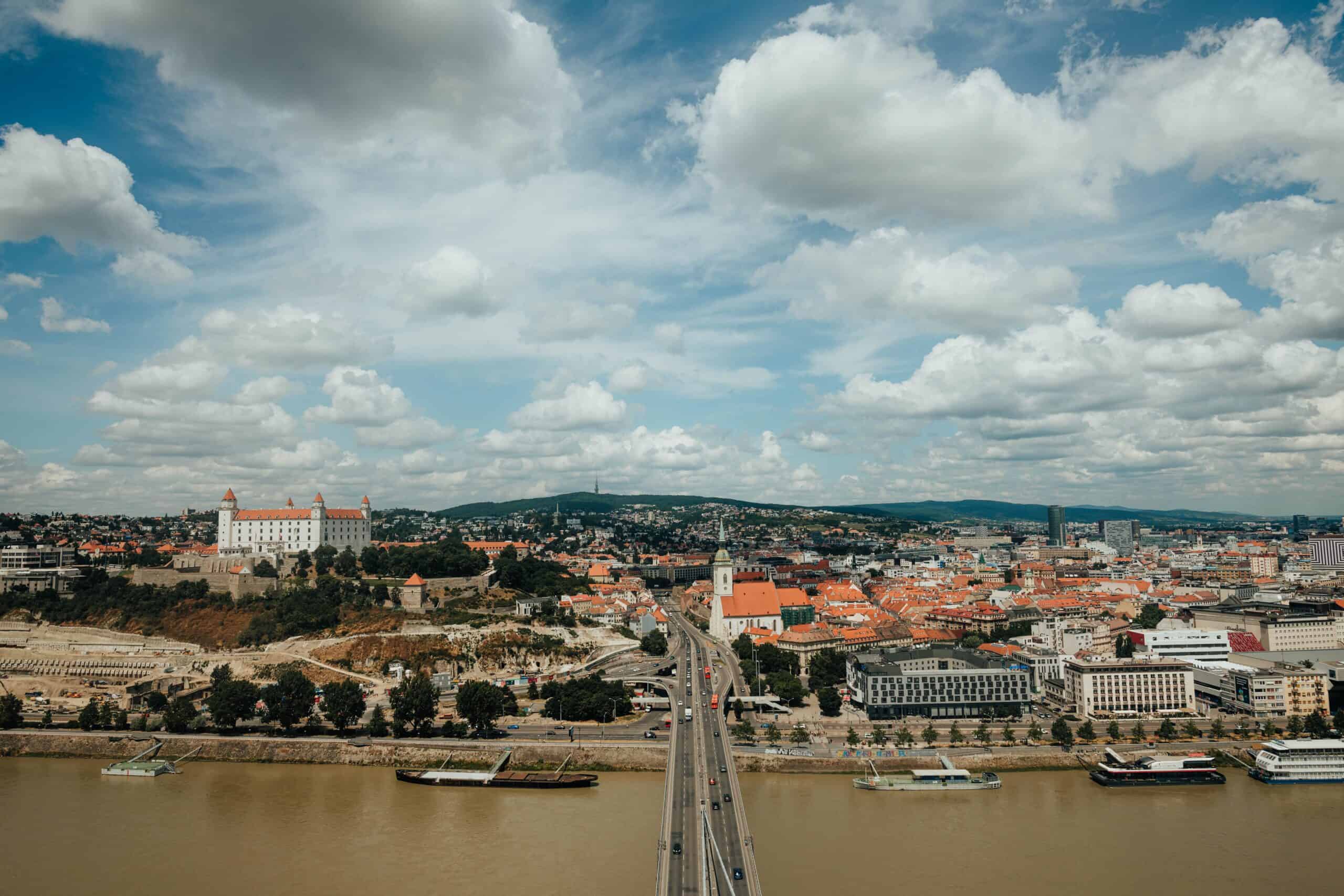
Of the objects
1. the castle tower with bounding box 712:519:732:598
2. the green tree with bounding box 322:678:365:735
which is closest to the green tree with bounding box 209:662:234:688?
the green tree with bounding box 322:678:365:735

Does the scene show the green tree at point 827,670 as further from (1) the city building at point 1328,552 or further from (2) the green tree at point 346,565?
(1) the city building at point 1328,552

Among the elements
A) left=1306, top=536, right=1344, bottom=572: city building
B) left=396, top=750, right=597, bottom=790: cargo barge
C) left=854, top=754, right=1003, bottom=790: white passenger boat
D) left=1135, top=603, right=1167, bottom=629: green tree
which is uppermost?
left=1306, top=536, right=1344, bottom=572: city building

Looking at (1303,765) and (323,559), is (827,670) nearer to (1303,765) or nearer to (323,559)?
(1303,765)

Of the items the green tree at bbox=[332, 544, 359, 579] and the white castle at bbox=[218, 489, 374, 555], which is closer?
the green tree at bbox=[332, 544, 359, 579]

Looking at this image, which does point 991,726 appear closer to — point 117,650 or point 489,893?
point 489,893

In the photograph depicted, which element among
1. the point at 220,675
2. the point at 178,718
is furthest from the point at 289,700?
the point at 220,675

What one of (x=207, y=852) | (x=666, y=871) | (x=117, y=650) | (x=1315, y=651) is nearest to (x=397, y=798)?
(x=207, y=852)

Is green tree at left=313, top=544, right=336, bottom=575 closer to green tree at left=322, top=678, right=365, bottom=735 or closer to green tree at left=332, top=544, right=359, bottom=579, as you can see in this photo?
green tree at left=332, top=544, right=359, bottom=579
